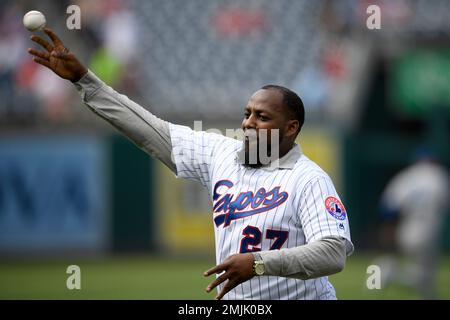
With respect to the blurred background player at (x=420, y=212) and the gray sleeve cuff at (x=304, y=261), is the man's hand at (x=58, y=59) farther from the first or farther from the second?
the blurred background player at (x=420, y=212)

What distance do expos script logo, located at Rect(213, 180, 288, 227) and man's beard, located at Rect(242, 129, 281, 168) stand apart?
0.16 metres

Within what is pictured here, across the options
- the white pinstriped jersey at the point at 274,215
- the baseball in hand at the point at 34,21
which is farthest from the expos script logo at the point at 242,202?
the baseball in hand at the point at 34,21

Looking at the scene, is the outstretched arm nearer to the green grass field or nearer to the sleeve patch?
the sleeve patch

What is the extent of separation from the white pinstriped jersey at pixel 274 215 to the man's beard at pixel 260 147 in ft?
0.18

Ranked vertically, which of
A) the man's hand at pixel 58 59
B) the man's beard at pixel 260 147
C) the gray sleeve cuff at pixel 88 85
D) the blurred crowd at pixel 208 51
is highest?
the blurred crowd at pixel 208 51

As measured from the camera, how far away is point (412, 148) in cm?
1599

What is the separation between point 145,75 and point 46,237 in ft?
13.1

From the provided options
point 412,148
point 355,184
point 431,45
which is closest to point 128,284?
point 355,184

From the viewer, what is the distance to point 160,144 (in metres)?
4.73

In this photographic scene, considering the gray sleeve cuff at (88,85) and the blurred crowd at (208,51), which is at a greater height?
the blurred crowd at (208,51)

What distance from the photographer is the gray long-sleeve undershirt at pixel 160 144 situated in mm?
4070

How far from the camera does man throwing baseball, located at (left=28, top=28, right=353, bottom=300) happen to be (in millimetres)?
4238
